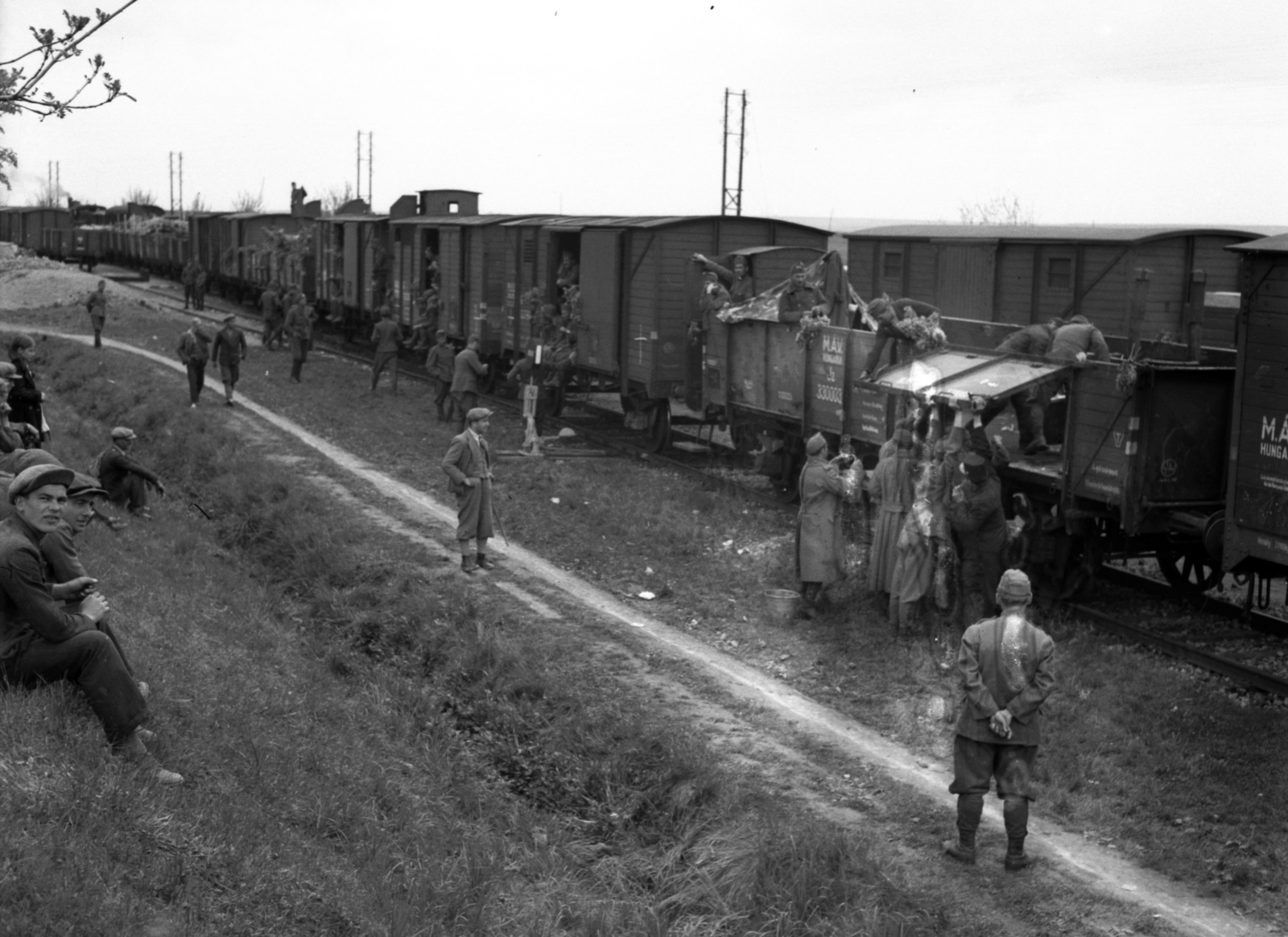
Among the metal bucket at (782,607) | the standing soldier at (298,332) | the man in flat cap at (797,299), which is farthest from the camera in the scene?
the standing soldier at (298,332)

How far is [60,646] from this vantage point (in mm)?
6668

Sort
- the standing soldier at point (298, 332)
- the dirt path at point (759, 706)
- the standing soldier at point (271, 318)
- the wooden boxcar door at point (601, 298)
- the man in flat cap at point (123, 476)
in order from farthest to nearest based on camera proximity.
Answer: the standing soldier at point (271, 318) < the standing soldier at point (298, 332) < the wooden boxcar door at point (601, 298) < the man in flat cap at point (123, 476) < the dirt path at point (759, 706)

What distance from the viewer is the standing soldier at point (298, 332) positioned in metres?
27.0

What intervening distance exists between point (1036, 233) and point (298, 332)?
46.9 feet

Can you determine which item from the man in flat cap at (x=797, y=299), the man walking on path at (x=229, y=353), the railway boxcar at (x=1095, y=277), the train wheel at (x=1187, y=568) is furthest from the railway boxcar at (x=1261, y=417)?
the man walking on path at (x=229, y=353)

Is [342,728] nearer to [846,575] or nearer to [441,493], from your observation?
[846,575]

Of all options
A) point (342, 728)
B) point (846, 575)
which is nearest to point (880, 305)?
point (846, 575)

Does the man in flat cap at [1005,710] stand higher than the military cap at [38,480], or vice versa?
the military cap at [38,480]

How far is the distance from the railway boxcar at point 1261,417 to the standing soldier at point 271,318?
26279 mm

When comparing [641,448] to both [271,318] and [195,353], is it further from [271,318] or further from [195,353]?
[271,318]

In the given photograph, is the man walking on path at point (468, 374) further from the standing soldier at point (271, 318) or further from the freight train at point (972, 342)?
the standing soldier at point (271, 318)

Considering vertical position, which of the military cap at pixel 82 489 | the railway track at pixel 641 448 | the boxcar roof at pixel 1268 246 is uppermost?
the boxcar roof at pixel 1268 246

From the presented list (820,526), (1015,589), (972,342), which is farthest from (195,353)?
(1015,589)

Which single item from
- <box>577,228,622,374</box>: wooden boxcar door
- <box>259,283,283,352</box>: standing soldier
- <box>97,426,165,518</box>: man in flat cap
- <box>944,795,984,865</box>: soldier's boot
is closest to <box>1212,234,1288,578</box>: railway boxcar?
<box>944,795,984,865</box>: soldier's boot
